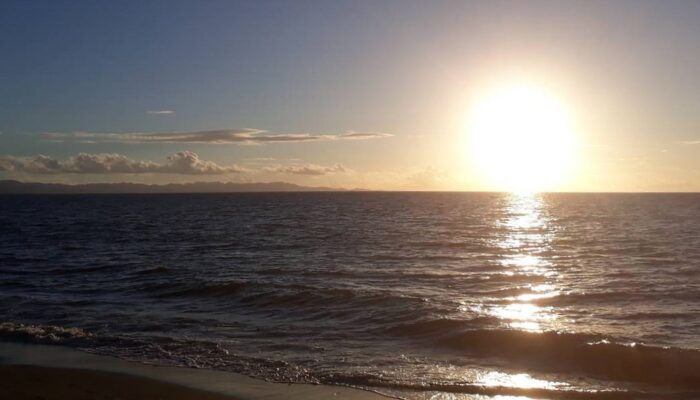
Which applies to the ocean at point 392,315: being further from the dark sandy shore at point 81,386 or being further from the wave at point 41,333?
the dark sandy shore at point 81,386

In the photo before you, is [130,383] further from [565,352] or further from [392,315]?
[565,352]

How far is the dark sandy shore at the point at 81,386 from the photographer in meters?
11.1

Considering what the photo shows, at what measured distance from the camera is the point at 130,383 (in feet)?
39.7

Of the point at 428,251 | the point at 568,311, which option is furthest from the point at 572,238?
the point at 568,311

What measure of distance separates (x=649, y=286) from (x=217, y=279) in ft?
51.9

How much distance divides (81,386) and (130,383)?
2.69ft

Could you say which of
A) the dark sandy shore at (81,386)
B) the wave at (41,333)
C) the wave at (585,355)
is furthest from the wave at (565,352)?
the wave at (41,333)

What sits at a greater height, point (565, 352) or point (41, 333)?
point (565, 352)

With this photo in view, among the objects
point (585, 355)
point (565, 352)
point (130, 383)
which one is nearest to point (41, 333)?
point (130, 383)

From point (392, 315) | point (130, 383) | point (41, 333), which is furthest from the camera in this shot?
point (392, 315)

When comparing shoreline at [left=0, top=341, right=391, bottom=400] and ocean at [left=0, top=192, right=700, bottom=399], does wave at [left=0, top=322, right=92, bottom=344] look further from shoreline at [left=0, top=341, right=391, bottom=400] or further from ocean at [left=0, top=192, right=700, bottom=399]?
shoreline at [left=0, top=341, right=391, bottom=400]

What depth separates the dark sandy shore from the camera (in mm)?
11086

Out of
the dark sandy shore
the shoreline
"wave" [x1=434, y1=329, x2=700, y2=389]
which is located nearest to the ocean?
"wave" [x1=434, y1=329, x2=700, y2=389]

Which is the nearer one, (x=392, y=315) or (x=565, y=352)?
(x=565, y=352)
